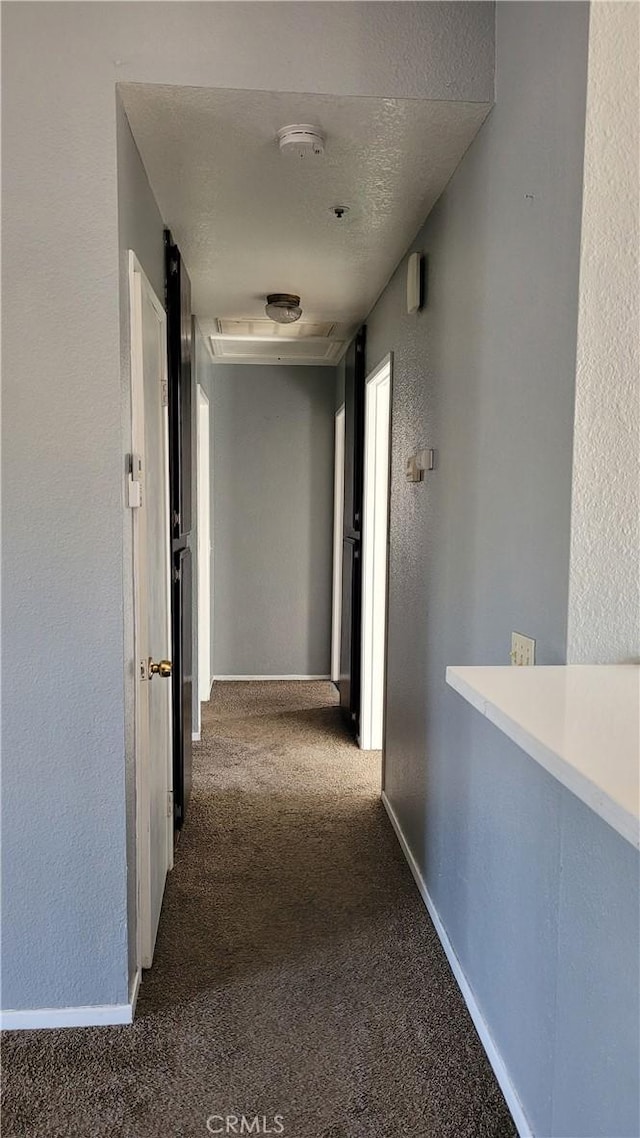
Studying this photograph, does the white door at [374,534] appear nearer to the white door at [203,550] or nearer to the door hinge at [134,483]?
the white door at [203,550]

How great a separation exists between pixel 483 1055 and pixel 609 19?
212 centimetres

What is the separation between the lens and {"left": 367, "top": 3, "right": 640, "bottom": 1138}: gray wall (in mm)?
1233

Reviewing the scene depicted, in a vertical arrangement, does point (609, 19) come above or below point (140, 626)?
above

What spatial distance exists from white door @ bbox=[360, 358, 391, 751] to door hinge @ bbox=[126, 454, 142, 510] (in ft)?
6.62

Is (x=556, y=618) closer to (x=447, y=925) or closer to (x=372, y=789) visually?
(x=447, y=925)

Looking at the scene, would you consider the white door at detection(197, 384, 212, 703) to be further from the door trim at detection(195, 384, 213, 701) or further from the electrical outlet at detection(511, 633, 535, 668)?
the electrical outlet at detection(511, 633, 535, 668)

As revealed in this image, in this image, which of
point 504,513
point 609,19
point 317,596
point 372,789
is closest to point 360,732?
point 372,789

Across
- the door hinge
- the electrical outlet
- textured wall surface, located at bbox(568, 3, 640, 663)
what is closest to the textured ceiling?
textured wall surface, located at bbox(568, 3, 640, 663)

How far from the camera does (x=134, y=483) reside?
1.83m

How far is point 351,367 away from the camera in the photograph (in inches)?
158

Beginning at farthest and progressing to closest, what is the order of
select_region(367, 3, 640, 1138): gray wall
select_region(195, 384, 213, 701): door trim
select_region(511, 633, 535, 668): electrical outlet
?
select_region(195, 384, 213, 701): door trim → select_region(511, 633, 535, 668): electrical outlet → select_region(367, 3, 640, 1138): gray wall

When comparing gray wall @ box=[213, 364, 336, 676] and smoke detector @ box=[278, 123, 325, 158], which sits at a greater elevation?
smoke detector @ box=[278, 123, 325, 158]

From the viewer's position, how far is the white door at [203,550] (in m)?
4.46
